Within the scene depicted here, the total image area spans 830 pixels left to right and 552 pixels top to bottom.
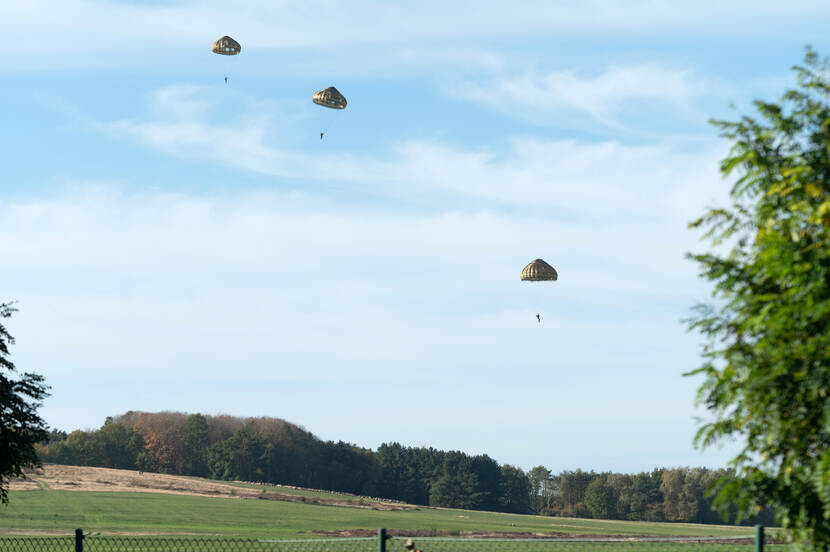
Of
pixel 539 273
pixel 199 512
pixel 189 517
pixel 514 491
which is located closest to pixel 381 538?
pixel 539 273

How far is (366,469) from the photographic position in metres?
142

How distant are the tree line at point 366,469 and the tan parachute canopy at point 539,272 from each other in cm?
7862

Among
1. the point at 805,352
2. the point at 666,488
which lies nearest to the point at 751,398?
the point at 805,352

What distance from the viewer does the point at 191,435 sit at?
140375mm

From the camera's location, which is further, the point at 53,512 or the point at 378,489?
the point at 378,489

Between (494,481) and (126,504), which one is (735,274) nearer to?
(126,504)

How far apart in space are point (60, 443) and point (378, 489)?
150 feet

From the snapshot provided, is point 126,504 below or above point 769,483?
below

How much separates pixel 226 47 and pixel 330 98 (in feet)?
26.5

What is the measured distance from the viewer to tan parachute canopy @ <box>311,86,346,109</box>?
6388cm

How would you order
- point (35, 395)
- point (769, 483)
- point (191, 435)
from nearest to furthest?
point (769, 483), point (35, 395), point (191, 435)

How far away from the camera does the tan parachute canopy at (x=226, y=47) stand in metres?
64.4

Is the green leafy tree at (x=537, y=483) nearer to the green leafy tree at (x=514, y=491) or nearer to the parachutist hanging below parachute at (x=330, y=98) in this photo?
the green leafy tree at (x=514, y=491)

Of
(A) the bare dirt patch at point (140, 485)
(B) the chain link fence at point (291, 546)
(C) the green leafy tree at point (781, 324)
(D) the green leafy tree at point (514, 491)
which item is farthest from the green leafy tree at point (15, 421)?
(D) the green leafy tree at point (514, 491)
